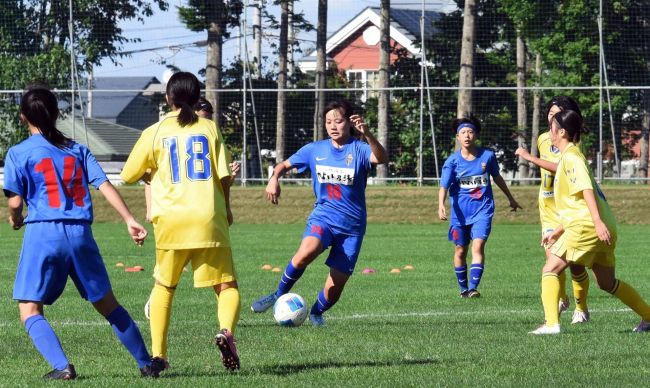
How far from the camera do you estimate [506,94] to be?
30.2 metres

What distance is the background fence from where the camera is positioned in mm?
29344

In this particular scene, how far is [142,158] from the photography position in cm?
723

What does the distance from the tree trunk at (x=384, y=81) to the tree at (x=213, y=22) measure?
12.8 ft

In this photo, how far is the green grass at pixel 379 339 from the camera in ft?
23.3

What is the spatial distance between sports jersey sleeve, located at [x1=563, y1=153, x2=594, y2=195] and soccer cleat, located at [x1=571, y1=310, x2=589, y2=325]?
169 centimetres

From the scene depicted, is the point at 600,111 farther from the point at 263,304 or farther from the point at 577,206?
the point at 577,206

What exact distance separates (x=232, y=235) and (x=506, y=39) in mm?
14974

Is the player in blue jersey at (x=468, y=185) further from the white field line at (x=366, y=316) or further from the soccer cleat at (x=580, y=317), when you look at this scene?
the soccer cleat at (x=580, y=317)

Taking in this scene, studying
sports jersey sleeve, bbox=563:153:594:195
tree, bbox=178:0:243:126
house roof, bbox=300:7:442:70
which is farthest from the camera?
house roof, bbox=300:7:442:70

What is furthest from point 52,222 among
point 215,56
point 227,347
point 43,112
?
point 215,56

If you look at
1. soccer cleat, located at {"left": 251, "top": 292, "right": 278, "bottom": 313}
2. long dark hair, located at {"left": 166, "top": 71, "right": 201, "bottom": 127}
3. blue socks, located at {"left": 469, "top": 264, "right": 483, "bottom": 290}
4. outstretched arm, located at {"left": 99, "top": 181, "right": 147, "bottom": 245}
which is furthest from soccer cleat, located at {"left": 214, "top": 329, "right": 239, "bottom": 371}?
blue socks, located at {"left": 469, "top": 264, "right": 483, "bottom": 290}

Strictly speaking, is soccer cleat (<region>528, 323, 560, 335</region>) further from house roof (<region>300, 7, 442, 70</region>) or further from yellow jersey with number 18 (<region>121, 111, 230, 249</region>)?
house roof (<region>300, 7, 442, 70</region>)

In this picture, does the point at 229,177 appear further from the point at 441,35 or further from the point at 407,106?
the point at 441,35

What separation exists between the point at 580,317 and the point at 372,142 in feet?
7.62
